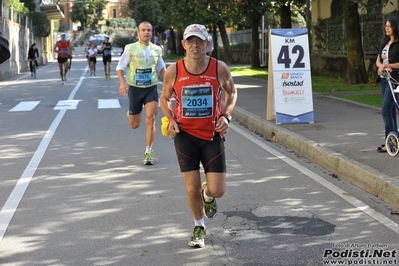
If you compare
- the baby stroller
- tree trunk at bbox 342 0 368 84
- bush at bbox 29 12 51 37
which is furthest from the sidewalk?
bush at bbox 29 12 51 37

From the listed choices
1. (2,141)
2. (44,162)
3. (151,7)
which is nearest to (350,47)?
(2,141)

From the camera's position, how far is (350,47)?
80.8ft

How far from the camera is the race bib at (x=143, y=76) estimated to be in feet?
35.1

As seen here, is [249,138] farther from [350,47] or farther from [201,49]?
[350,47]

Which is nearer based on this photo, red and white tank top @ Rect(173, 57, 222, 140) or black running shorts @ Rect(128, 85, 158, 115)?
red and white tank top @ Rect(173, 57, 222, 140)

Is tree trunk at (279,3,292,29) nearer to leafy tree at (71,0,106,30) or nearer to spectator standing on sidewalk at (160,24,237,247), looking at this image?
spectator standing on sidewalk at (160,24,237,247)

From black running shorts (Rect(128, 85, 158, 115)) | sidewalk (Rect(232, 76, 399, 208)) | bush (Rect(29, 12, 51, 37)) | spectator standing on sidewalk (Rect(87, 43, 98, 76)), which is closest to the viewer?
sidewalk (Rect(232, 76, 399, 208))

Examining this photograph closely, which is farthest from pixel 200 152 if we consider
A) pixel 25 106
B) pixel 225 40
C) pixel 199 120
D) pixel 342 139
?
pixel 225 40

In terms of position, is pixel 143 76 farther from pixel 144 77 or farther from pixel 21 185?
pixel 21 185

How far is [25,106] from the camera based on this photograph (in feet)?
68.3

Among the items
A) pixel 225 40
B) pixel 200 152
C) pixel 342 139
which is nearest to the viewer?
pixel 200 152

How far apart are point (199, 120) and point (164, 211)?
68.2 inches

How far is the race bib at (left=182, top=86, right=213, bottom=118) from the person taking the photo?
249 inches

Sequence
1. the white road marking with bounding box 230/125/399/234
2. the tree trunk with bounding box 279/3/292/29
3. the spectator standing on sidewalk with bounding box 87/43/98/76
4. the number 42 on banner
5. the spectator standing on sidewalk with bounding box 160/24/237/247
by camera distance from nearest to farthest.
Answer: the spectator standing on sidewalk with bounding box 160/24/237/247
the white road marking with bounding box 230/125/399/234
the number 42 on banner
the tree trunk with bounding box 279/3/292/29
the spectator standing on sidewalk with bounding box 87/43/98/76
